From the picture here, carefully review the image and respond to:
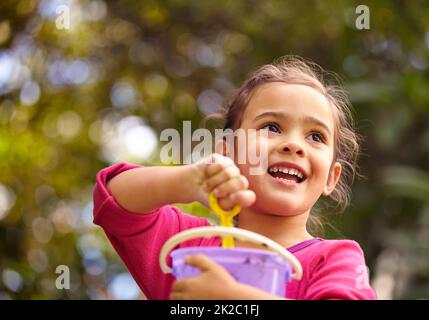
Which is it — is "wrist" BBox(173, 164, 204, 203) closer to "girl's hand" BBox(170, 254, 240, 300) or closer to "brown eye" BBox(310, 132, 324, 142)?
"girl's hand" BBox(170, 254, 240, 300)

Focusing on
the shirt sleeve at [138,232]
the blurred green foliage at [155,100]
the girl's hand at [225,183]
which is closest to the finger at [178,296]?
the girl's hand at [225,183]

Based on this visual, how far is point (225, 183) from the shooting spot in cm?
131

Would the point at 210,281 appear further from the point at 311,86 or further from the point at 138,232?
the point at 311,86

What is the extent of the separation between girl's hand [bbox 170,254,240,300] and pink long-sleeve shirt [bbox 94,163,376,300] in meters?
0.22

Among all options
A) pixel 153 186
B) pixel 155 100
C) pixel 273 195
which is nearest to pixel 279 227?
pixel 273 195

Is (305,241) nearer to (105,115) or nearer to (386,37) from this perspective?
(386,37)

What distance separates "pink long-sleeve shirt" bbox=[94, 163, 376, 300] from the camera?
145 cm

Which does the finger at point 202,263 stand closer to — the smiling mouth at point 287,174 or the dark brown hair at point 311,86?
the smiling mouth at point 287,174

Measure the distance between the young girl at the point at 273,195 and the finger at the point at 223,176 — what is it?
0.20 ft

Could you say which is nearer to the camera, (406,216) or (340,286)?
(340,286)

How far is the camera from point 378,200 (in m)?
4.60

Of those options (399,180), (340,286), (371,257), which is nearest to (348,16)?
(399,180)

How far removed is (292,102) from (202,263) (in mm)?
569

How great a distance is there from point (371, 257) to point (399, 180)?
753mm
